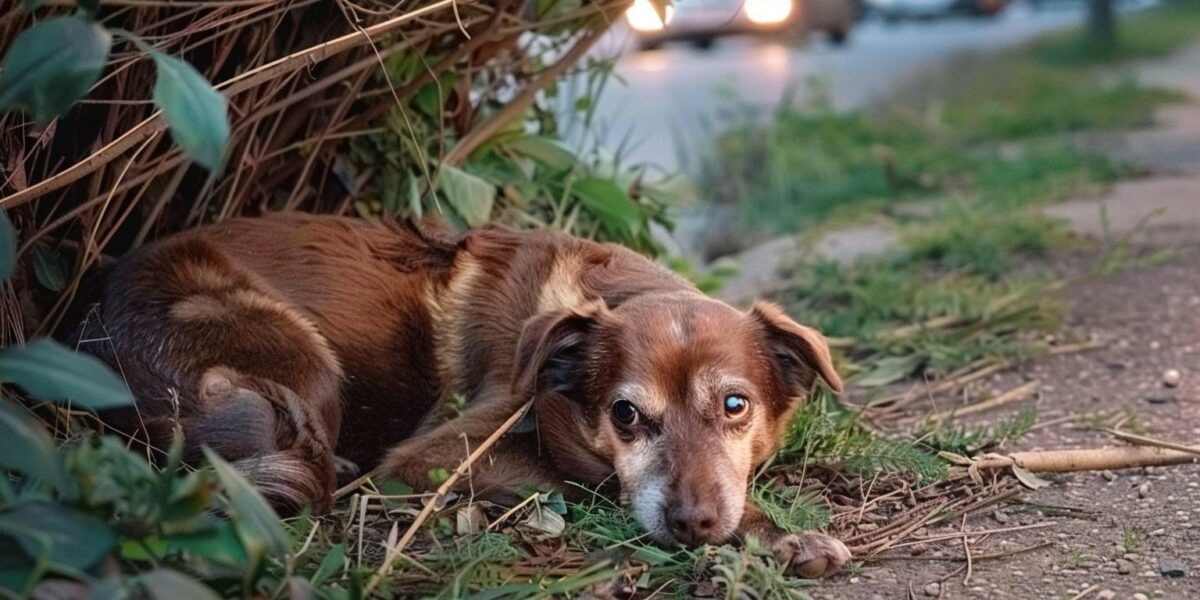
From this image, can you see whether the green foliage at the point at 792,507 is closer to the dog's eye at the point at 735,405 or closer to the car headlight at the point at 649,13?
the dog's eye at the point at 735,405

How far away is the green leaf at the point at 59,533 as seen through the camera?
218 centimetres

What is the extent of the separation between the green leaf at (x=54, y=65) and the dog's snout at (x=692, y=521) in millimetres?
1446

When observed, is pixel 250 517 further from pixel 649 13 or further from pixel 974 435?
pixel 649 13

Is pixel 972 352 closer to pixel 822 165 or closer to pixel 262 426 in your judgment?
pixel 262 426

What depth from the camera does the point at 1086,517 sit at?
3.35 meters

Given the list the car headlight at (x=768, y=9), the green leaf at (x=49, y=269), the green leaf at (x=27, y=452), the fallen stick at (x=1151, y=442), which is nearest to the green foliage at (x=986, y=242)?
the fallen stick at (x=1151, y=442)

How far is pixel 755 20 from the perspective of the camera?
15.1m

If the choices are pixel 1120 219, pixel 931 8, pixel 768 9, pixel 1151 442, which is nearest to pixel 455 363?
pixel 1151 442

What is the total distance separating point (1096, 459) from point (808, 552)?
1.03 meters

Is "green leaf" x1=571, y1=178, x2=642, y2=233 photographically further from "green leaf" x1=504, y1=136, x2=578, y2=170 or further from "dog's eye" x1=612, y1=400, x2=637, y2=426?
"dog's eye" x1=612, y1=400, x2=637, y2=426

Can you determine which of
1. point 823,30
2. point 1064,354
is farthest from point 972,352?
point 823,30

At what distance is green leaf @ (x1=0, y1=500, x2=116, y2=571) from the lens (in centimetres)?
218

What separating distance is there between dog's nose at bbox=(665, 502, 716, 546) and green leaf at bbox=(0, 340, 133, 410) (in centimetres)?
122

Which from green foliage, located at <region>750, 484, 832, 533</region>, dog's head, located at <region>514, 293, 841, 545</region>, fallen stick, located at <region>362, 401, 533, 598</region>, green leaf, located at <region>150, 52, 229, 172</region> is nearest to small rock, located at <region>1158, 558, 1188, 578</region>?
green foliage, located at <region>750, 484, 832, 533</region>
